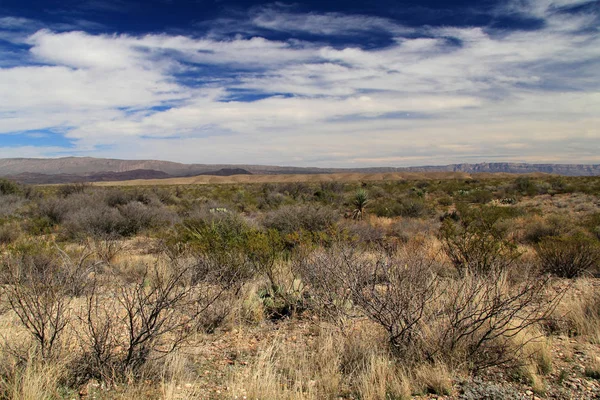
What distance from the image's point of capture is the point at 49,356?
11.5ft

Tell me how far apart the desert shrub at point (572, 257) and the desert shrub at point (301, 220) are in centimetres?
628

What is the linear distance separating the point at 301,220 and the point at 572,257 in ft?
25.1

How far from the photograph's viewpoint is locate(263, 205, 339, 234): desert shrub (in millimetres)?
12094

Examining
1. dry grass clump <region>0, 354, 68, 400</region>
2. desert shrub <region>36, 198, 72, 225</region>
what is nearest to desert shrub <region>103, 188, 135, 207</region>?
desert shrub <region>36, 198, 72, 225</region>

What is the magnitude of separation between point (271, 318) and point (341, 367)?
1.94m

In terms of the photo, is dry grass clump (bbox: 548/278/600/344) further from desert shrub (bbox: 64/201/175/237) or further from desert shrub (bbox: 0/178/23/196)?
desert shrub (bbox: 0/178/23/196)

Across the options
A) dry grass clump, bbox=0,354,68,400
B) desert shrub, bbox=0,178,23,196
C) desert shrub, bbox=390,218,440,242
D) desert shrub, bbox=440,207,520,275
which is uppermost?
desert shrub, bbox=0,178,23,196

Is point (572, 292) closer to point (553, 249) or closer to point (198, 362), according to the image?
point (553, 249)

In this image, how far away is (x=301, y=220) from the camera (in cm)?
1232

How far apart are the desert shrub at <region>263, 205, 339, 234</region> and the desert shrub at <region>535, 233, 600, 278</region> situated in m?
6.28

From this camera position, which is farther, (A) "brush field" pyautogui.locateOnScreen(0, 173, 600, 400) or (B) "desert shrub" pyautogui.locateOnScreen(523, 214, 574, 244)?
(B) "desert shrub" pyautogui.locateOnScreen(523, 214, 574, 244)

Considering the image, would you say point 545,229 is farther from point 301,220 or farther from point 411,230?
point 301,220

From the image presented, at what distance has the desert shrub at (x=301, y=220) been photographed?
12.1m

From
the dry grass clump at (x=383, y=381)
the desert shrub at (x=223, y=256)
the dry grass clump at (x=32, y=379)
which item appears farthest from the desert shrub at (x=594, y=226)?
the dry grass clump at (x=32, y=379)
